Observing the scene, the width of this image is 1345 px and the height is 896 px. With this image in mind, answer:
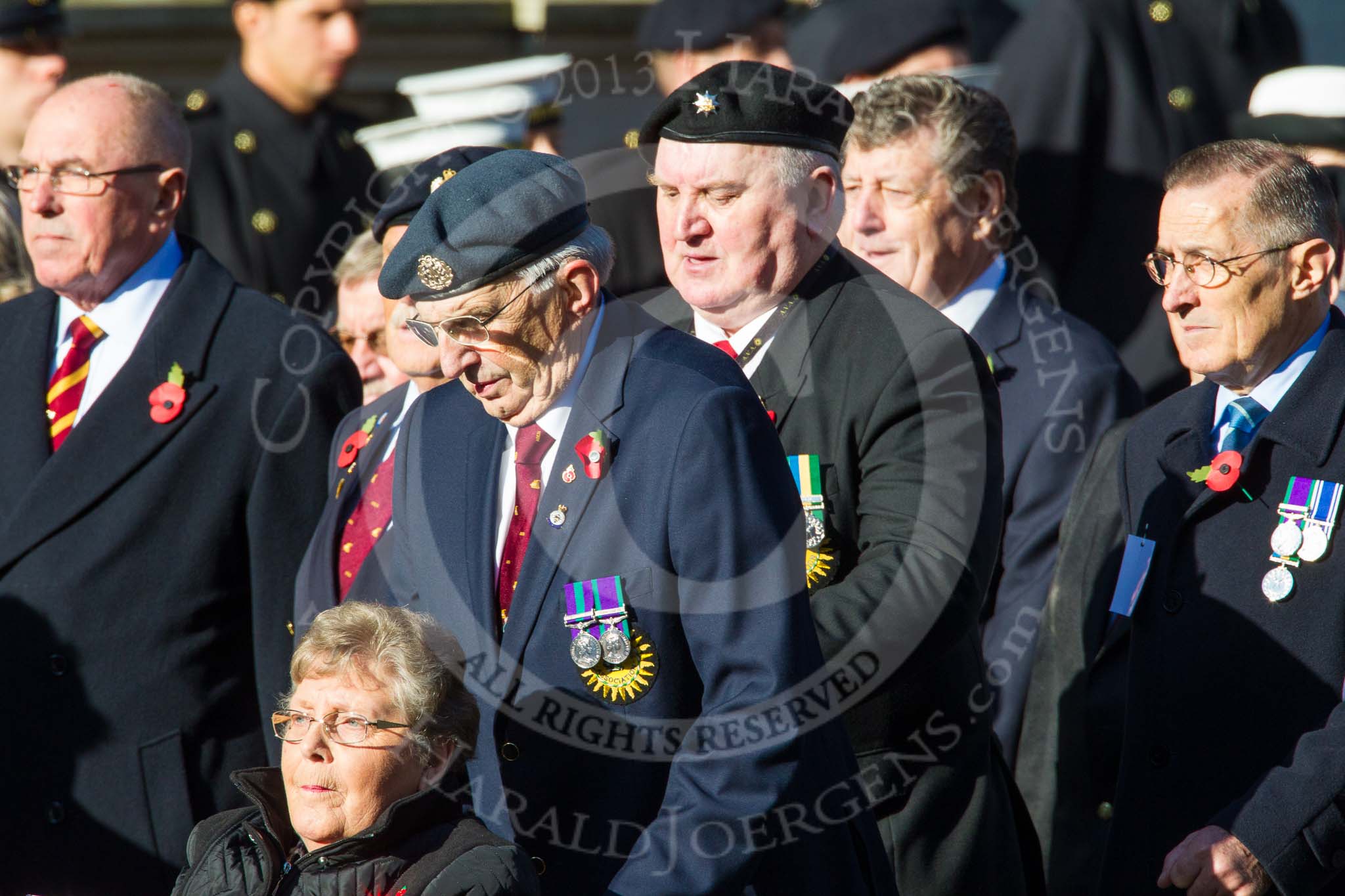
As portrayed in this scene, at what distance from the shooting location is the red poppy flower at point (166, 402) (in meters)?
4.39

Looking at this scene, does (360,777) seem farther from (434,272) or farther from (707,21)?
(707,21)

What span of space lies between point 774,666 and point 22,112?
4.43m

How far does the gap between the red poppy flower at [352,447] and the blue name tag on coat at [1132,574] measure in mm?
1702

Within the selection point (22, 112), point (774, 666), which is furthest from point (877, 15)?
point (774, 666)

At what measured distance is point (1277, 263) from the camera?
3.73m

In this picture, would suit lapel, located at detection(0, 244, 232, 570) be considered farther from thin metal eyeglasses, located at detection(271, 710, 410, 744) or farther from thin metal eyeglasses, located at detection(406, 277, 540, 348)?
thin metal eyeglasses, located at detection(406, 277, 540, 348)

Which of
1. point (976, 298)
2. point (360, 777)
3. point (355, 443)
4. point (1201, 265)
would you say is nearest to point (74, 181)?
point (355, 443)

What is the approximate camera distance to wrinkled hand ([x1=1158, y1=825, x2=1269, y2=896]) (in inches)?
134

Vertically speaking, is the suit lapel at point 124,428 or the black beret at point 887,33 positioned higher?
the black beret at point 887,33

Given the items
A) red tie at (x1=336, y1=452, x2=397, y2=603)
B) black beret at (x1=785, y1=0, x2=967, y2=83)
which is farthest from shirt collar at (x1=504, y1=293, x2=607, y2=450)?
black beret at (x1=785, y1=0, x2=967, y2=83)

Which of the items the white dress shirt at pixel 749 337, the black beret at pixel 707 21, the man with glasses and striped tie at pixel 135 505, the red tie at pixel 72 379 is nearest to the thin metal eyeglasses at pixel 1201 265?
the white dress shirt at pixel 749 337

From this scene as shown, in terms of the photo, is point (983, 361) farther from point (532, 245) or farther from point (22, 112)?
point (22, 112)

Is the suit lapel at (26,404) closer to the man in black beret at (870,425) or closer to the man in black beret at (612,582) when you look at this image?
the man in black beret at (612,582)

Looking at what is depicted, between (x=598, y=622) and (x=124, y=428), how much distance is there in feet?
5.67
